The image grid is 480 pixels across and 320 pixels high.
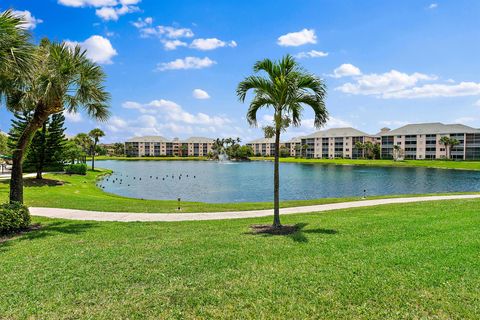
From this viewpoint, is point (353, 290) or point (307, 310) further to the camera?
point (353, 290)

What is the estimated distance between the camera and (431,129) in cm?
11662

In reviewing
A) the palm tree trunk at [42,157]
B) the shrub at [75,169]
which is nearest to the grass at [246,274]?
the palm tree trunk at [42,157]

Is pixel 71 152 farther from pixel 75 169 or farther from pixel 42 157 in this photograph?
pixel 42 157

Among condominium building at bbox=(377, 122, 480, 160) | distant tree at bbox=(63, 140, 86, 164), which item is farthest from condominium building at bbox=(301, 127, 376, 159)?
→ distant tree at bbox=(63, 140, 86, 164)

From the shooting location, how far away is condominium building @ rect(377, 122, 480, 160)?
106188 mm

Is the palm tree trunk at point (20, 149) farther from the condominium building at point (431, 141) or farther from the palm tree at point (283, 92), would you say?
the condominium building at point (431, 141)

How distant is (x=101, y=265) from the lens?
23.7 feet

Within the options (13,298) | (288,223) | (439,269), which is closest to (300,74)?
(288,223)

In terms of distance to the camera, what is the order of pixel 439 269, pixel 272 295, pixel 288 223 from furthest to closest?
pixel 288 223, pixel 439 269, pixel 272 295

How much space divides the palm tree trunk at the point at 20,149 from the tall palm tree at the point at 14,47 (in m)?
3.31

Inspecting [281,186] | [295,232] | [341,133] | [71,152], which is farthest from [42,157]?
[341,133]

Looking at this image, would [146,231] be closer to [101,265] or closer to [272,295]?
[101,265]

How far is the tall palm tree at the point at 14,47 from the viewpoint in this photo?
8336 millimetres

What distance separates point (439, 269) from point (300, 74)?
7.46 m
